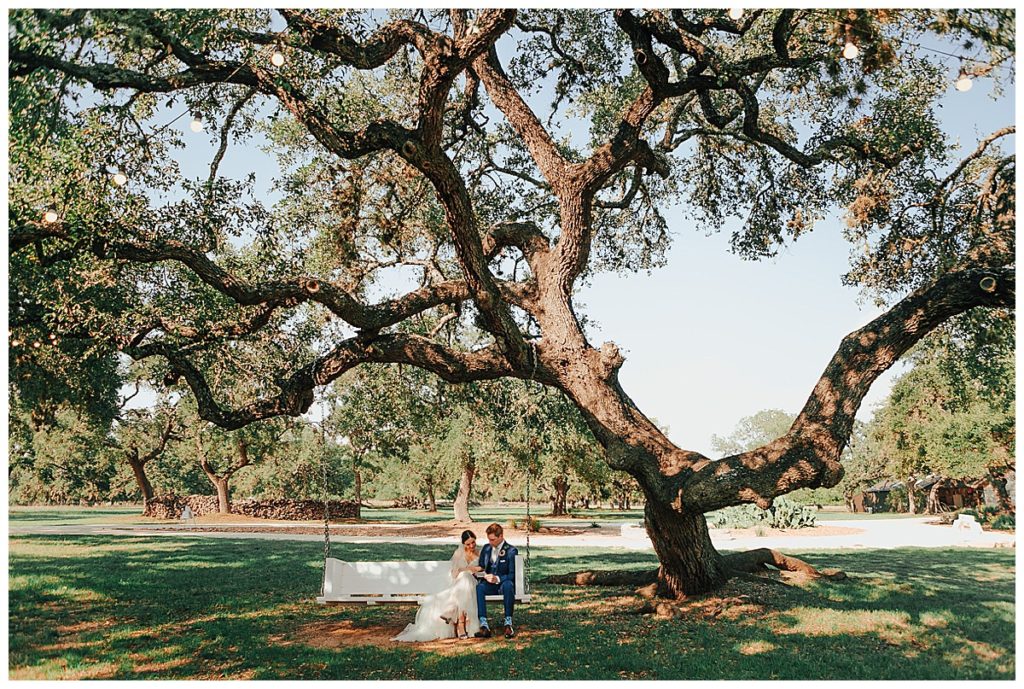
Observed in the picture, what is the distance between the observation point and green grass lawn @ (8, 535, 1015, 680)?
615cm

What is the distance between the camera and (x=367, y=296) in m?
12.8

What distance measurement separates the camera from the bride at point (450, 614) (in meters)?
7.18

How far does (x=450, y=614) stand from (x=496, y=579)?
568mm

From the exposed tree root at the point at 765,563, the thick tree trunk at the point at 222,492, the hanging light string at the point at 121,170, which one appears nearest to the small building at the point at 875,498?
the thick tree trunk at the point at 222,492

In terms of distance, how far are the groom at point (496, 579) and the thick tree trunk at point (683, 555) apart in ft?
6.86

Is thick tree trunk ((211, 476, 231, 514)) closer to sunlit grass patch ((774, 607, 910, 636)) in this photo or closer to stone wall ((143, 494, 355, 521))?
stone wall ((143, 494, 355, 521))

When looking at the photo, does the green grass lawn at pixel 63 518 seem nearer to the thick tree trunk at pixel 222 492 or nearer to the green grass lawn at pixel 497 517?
the thick tree trunk at pixel 222 492

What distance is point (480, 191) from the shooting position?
11.9 m

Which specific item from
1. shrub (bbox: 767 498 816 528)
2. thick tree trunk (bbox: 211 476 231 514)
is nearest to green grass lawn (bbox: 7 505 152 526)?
thick tree trunk (bbox: 211 476 231 514)

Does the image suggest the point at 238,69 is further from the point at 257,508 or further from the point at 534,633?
the point at 257,508

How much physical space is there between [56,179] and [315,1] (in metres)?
3.26

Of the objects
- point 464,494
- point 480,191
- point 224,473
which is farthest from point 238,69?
point 224,473

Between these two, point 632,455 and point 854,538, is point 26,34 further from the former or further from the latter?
point 854,538

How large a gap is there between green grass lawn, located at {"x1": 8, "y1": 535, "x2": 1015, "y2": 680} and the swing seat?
11.8 inches
